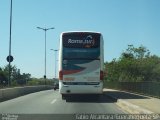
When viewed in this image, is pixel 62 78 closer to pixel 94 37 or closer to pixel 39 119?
pixel 94 37

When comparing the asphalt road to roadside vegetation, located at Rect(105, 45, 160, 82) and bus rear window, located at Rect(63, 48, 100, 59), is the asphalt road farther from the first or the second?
roadside vegetation, located at Rect(105, 45, 160, 82)

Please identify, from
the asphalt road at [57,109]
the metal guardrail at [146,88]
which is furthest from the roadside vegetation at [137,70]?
the asphalt road at [57,109]

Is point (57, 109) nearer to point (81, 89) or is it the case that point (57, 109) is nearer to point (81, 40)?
point (81, 89)

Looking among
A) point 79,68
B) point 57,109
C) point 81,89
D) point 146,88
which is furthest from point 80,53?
point 146,88

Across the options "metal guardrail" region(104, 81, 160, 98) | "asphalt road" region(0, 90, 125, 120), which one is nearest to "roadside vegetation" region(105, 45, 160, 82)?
"metal guardrail" region(104, 81, 160, 98)

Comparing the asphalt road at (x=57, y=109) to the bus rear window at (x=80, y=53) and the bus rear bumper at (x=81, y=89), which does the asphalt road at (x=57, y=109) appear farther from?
the bus rear window at (x=80, y=53)

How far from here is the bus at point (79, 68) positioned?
99.3ft

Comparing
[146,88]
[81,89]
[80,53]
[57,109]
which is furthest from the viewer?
[146,88]

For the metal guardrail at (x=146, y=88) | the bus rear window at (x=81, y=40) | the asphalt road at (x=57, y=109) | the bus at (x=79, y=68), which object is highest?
the bus rear window at (x=81, y=40)

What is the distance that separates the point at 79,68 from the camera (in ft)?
99.7

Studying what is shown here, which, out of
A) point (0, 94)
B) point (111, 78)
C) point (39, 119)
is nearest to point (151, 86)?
point (0, 94)

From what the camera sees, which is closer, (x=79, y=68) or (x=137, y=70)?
(x=79, y=68)

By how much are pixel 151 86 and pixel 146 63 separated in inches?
1447

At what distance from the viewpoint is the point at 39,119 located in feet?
60.5
